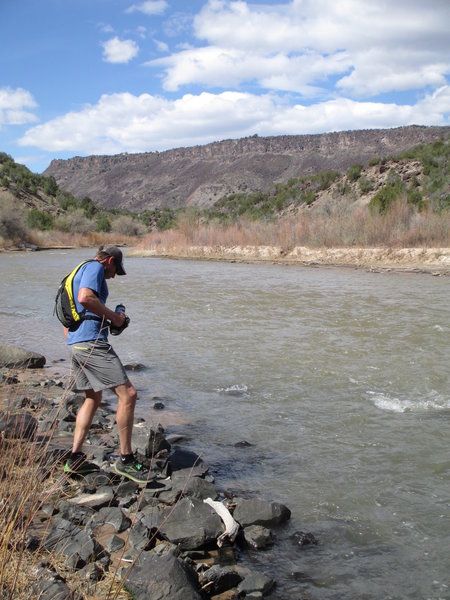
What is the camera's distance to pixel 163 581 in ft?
11.2

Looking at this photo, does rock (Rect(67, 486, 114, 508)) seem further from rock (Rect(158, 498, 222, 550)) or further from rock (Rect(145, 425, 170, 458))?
rock (Rect(145, 425, 170, 458))

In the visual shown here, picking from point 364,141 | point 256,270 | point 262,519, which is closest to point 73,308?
point 262,519

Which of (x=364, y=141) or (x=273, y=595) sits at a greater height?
(x=364, y=141)

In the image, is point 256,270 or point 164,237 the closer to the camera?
point 256,270

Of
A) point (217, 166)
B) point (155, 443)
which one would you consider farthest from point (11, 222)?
point (217, 166)

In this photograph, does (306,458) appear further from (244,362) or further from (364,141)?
(364,141)

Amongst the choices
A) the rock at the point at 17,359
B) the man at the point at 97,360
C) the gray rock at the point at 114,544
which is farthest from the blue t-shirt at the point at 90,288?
the rock at the point at 17,359

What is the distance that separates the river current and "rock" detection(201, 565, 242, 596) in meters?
0.32

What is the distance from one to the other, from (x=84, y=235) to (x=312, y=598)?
73.4 m

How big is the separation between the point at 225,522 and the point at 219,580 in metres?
0.71

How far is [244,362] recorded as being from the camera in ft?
36.1

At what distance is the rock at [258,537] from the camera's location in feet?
14.5

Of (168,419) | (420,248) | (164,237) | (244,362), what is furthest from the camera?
(164,237)

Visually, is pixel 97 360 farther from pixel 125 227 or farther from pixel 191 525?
pixel 125 227
